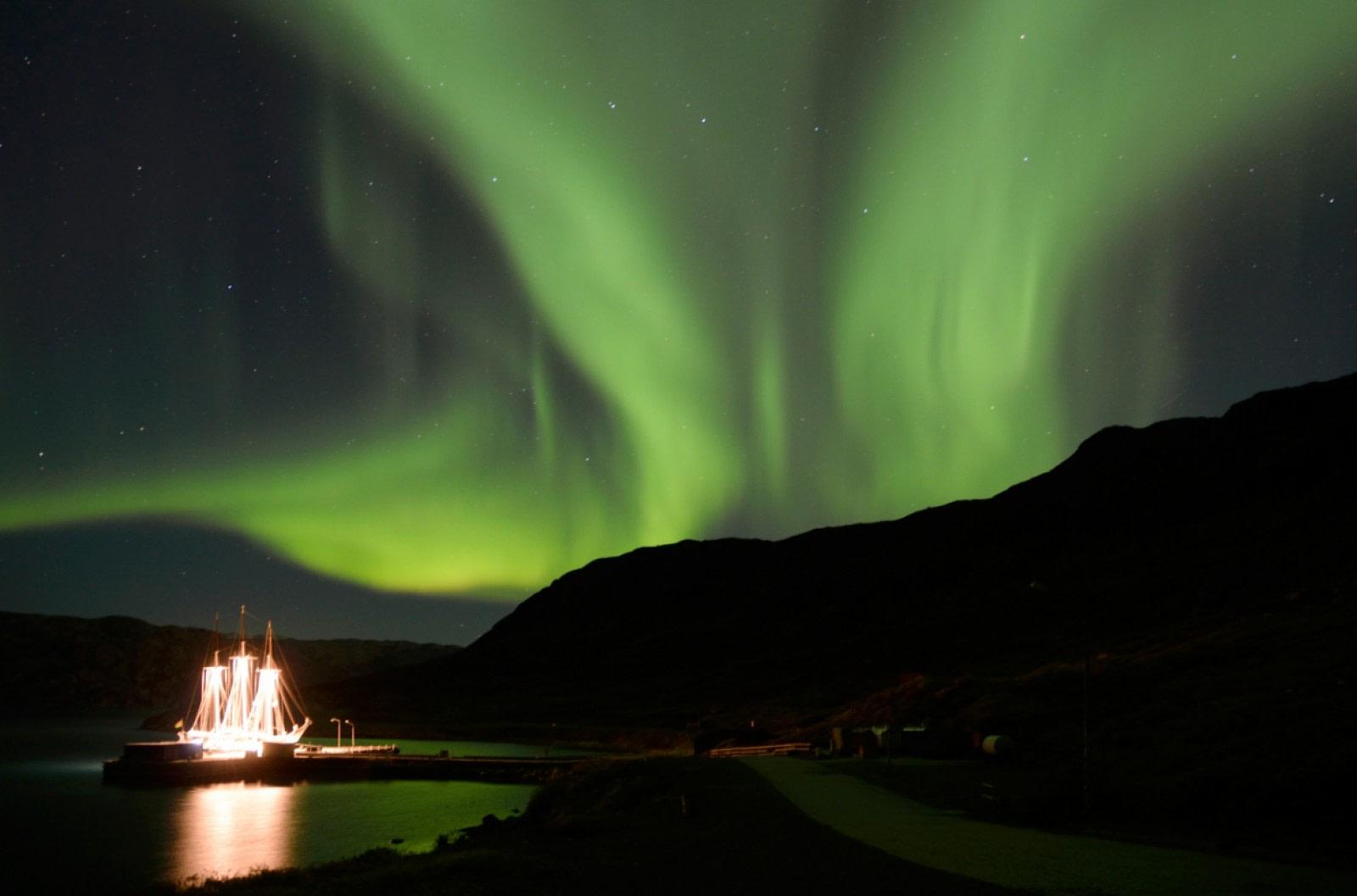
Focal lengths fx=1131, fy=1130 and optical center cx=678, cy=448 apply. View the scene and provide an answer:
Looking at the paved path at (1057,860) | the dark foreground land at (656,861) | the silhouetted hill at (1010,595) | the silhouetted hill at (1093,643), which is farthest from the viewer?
the silhouetted hill at (1010,595)

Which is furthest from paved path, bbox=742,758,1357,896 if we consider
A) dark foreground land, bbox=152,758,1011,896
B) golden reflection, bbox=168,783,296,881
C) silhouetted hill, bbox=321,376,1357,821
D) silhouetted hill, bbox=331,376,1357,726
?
silhouetted hill, bbox=331,376,1357,726

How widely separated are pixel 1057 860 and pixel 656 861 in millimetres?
6763

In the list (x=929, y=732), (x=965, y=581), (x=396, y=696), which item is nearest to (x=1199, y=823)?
(x=929, y=732)

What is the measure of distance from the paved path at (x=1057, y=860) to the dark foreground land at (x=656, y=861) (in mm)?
768

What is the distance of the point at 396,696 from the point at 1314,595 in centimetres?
12953

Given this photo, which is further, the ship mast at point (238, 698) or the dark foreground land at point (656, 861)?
the ship mast at point (238, 698)

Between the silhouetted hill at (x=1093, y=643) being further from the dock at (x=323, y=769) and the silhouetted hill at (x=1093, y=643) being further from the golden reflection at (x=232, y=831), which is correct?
the golden reflection at (x=232, y=831)

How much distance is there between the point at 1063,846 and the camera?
19.9 m

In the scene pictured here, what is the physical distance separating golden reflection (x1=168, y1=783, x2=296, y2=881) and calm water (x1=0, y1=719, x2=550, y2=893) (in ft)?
0.31

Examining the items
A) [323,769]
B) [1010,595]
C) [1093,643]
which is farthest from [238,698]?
[1010,595]

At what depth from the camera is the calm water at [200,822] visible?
41.6m

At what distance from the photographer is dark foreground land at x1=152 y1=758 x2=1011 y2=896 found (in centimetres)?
1714

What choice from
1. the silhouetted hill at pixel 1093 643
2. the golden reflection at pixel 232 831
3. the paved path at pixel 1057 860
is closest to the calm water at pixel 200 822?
the golden reflection at pixel 232 831

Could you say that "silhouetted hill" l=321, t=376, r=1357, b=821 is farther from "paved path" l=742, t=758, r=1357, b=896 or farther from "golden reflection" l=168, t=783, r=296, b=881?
"golden reflection" l=168, t=783, r=296, b=881
